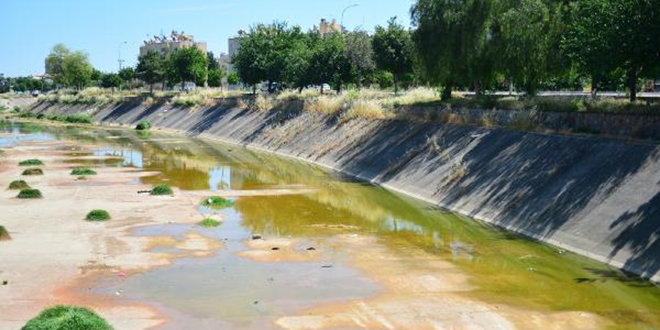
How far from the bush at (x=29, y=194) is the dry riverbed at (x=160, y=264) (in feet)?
1.38

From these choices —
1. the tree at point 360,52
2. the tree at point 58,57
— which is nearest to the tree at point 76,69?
the tree at point 58,57

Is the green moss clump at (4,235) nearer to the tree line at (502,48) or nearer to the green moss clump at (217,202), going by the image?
the green moss clump at (217,202)

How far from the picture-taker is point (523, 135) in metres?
35.3

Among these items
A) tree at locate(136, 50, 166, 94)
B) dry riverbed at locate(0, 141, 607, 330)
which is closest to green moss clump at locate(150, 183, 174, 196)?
dry riverbed at locate(0, 141, 607, 330)

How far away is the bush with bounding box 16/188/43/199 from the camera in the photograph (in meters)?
34.3

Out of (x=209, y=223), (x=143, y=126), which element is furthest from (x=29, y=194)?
(x=143, y=126)

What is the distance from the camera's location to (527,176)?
30953mm

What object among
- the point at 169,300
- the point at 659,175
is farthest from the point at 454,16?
the point at 169,300

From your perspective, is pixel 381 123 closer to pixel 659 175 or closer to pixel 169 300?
pixel 659 175

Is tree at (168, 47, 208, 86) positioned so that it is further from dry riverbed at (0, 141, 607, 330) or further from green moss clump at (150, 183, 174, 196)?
green moss clump at (150, 183, 174, 196)

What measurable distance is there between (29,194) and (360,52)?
4284 cm

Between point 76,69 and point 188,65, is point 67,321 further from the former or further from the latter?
point 76,69

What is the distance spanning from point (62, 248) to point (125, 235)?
9.33ft

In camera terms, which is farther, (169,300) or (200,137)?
(200,137)
